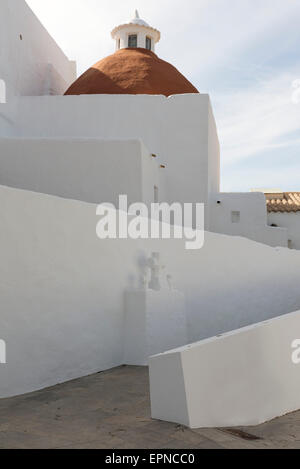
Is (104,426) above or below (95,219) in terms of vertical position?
below

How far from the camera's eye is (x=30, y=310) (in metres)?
4.80

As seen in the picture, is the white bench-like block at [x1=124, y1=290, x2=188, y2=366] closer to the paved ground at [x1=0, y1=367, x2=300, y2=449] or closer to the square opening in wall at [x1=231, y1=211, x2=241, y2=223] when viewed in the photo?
the paved ground at [x1=0, y1=367, x2=300, y2=449]

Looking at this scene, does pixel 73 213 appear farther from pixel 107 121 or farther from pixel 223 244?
pixel 107 121

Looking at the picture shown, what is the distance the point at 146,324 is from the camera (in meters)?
6.32

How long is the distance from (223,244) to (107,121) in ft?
21.6

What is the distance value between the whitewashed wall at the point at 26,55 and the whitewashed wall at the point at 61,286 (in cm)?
915

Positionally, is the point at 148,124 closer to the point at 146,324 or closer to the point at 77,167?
the point at 77,167

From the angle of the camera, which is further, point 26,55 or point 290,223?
point 290,223

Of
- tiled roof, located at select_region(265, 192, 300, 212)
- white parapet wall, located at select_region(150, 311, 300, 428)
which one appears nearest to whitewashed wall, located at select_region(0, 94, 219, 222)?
tiled roof, located at select_region(265, 192, 300, 212)

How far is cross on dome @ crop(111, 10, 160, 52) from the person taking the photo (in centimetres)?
1748

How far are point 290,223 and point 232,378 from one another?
49.6 ft

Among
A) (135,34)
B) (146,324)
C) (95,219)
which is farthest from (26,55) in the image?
(146,324)

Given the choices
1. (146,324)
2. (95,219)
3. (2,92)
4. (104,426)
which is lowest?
(104,426)
